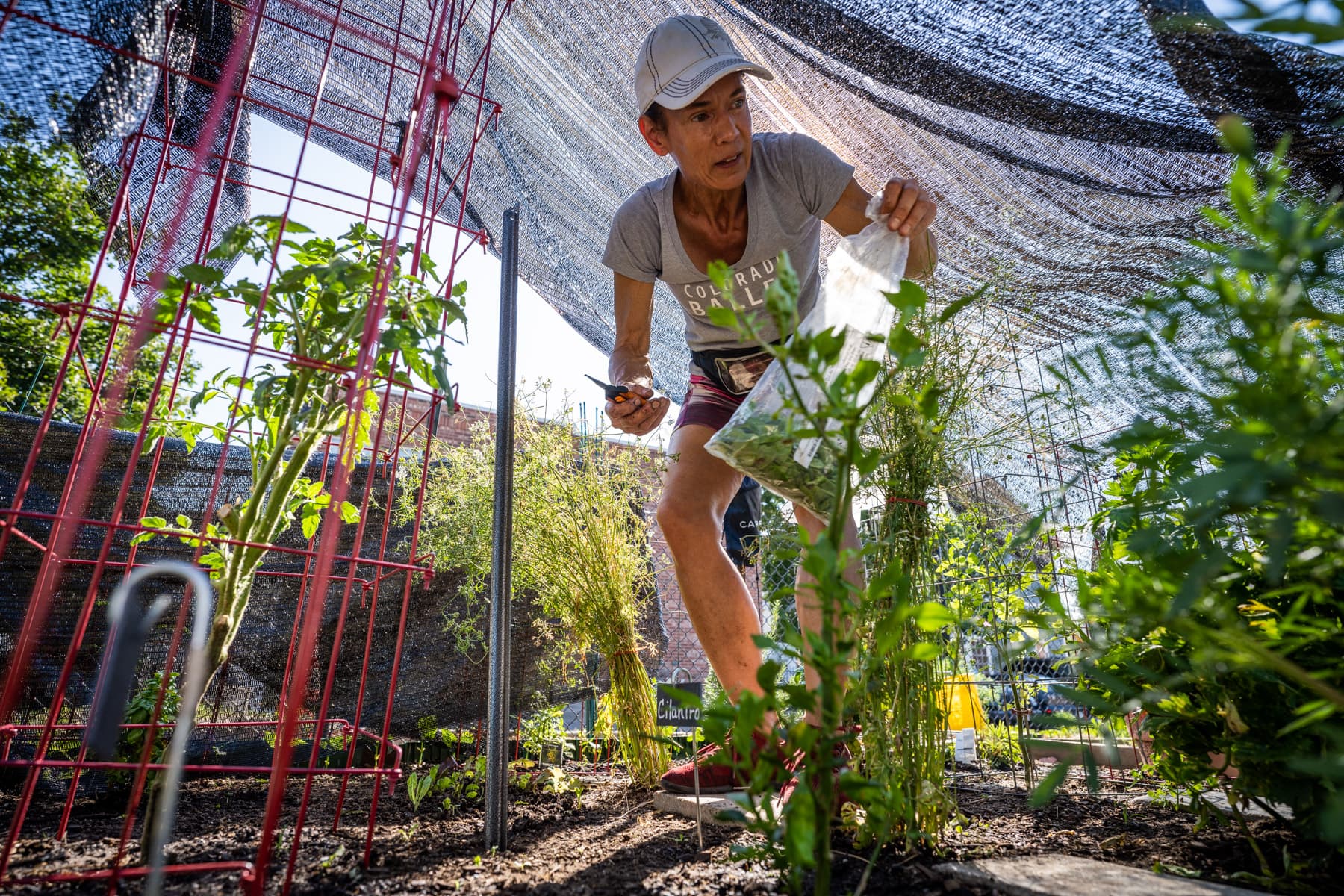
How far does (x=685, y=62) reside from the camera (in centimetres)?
170

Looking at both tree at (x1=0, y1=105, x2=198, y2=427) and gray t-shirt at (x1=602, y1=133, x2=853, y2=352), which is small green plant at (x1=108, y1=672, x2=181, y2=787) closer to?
gray t-shirt at (x1=602, y1=133, x2=853, y2=352)

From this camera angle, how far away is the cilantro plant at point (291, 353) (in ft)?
3.96

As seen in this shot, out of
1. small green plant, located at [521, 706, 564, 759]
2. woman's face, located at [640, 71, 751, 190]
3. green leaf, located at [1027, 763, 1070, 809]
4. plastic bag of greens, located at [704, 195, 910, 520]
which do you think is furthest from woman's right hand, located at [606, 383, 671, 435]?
small green plant, located at [521, 706, 564, 759]

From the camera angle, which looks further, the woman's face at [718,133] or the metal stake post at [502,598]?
the woman's face at [718,133]

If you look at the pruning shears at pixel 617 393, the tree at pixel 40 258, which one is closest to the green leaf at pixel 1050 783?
the pruning shears at pixel 617 393

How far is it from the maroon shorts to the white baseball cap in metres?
0.70

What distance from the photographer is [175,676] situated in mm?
2779

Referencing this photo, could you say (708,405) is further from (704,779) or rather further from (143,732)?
(143,732)

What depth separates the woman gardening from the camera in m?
1.68

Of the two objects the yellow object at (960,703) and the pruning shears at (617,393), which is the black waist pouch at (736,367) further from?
the yellow object at (960,703)

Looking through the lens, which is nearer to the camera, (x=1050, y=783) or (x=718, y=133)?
(x=1050, y=783)

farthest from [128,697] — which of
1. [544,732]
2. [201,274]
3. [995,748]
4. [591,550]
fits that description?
[995,748]

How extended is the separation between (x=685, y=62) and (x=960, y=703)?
180 cm

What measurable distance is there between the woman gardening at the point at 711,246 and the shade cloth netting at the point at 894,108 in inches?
14.6
